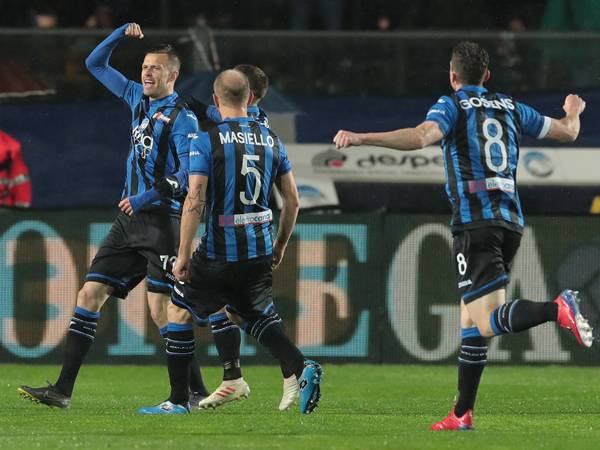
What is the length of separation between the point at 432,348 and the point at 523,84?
299cm

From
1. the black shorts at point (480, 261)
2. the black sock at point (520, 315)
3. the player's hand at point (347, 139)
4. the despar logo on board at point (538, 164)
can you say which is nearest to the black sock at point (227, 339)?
the black shorts at point (480, 261)

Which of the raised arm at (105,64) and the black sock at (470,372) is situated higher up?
the raised arm at (105,64)

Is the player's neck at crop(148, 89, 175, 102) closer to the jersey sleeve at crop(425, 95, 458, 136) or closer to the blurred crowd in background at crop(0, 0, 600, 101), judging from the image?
the jersey sleeve at crop(425, 95, 458, 136)

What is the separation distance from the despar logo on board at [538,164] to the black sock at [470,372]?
20.9 ft

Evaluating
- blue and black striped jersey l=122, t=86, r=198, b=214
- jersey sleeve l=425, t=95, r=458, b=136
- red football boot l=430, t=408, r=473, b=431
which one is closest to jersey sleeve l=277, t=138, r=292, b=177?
blue and black striped jersey l=122, t=86, r=198, b=214

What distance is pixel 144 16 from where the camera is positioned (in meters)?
15.8

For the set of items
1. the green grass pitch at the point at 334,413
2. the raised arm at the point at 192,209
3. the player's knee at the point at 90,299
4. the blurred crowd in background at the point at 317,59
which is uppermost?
the blurred crowd in background at the point at 317,59

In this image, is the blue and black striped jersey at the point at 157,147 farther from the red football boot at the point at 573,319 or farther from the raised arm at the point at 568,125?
the red football boot at the point at 573,319

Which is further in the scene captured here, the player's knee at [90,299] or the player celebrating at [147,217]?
the player's knee at [90,299]

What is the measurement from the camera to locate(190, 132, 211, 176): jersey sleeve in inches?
330

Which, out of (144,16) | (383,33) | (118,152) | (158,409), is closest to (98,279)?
(158,409)

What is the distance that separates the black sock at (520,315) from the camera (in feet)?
25.9

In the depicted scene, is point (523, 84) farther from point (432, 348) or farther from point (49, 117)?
point (49, 117)

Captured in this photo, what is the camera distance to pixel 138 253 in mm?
9570
